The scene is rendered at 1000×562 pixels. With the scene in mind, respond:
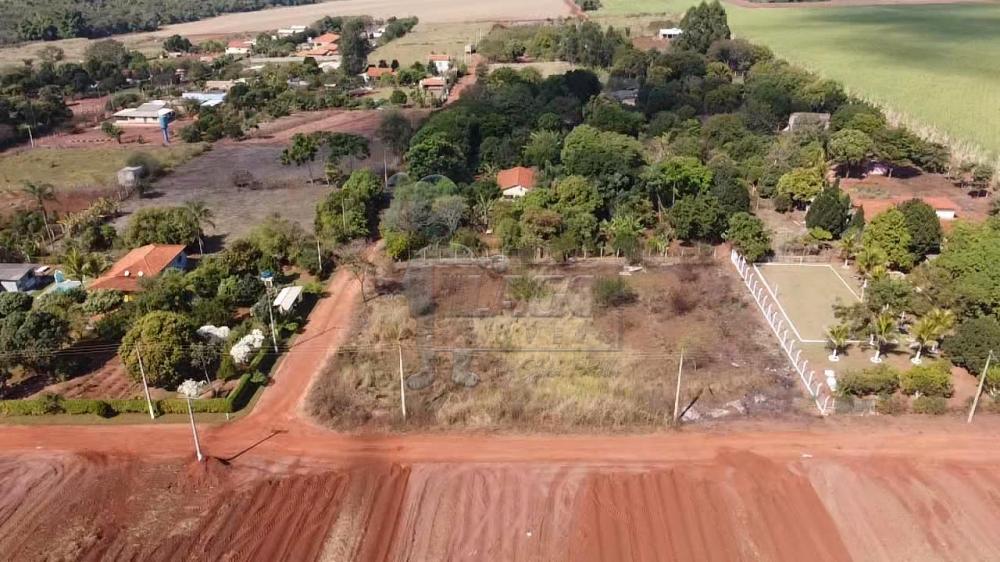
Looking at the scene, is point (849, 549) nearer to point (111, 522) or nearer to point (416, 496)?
point (416, 496)

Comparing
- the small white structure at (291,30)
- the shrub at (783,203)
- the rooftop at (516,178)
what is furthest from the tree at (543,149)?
the small white structure at (291,30)

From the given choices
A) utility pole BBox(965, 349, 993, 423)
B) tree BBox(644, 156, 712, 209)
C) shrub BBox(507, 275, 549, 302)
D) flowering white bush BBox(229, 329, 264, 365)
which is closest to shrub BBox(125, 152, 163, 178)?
flowering white bush BBox(229, 329, 264, 365)

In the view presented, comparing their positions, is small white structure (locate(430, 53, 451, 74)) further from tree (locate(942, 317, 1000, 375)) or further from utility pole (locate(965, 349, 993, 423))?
utility pole (locate(965, 349, 993, 423))

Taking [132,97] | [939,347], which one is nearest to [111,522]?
[939,347]

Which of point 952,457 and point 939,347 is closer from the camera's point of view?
point 952,457

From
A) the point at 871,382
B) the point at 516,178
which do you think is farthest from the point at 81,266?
the point at 871,382

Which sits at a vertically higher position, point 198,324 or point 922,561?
point 198,324
